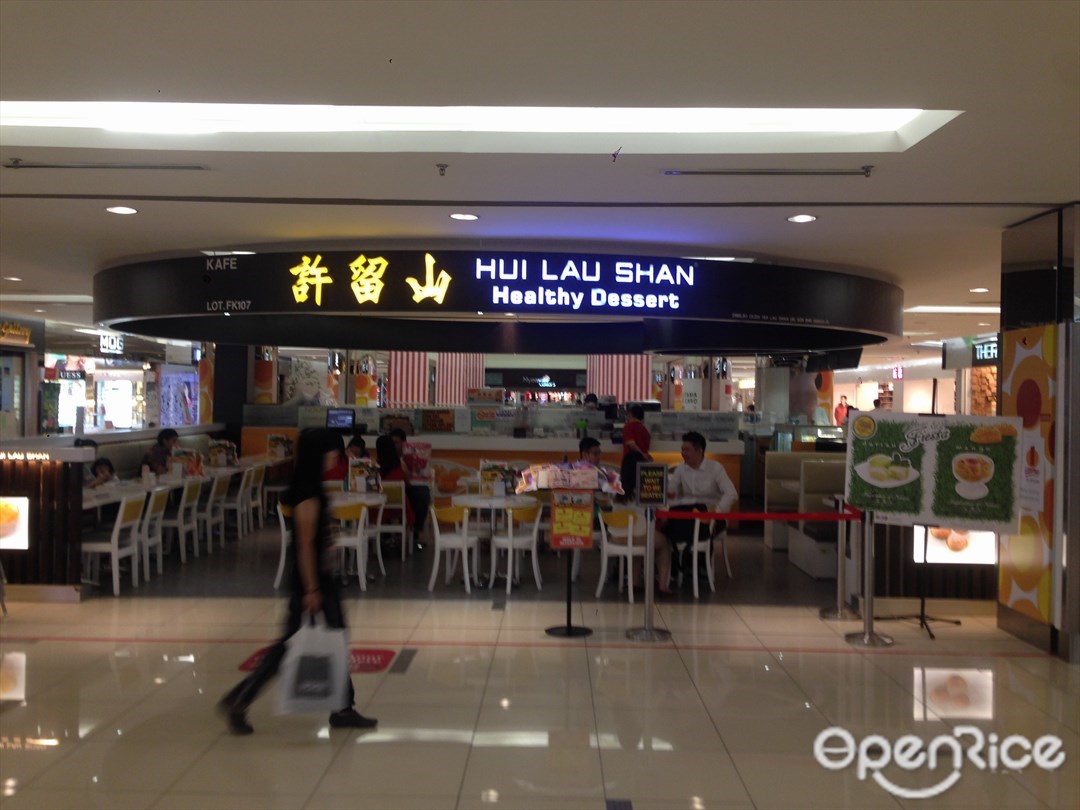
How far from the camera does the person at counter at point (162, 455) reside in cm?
896

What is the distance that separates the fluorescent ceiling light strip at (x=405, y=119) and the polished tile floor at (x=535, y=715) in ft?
9.35

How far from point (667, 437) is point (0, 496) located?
7.26 meters

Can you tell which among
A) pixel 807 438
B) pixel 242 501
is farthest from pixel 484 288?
pixel 807 438

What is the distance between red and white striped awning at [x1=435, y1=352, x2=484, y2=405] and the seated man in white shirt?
11.4 m

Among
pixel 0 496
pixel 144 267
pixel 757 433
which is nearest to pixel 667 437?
pixel 757 433

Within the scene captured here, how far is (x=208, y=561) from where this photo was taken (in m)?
8.66

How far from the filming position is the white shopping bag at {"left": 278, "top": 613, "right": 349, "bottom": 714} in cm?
406

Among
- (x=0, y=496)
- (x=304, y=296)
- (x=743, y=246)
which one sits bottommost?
(x=0, y=496)

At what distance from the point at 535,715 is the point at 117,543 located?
419 cm

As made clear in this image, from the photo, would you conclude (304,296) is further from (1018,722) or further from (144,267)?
(1018,722)

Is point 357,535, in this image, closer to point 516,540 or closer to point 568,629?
point 516,540

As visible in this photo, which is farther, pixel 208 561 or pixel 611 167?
pixel 208 561

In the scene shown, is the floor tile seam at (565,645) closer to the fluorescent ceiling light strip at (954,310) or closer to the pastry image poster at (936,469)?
the pastry image poster at (936,469)

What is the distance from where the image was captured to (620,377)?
1830cm
